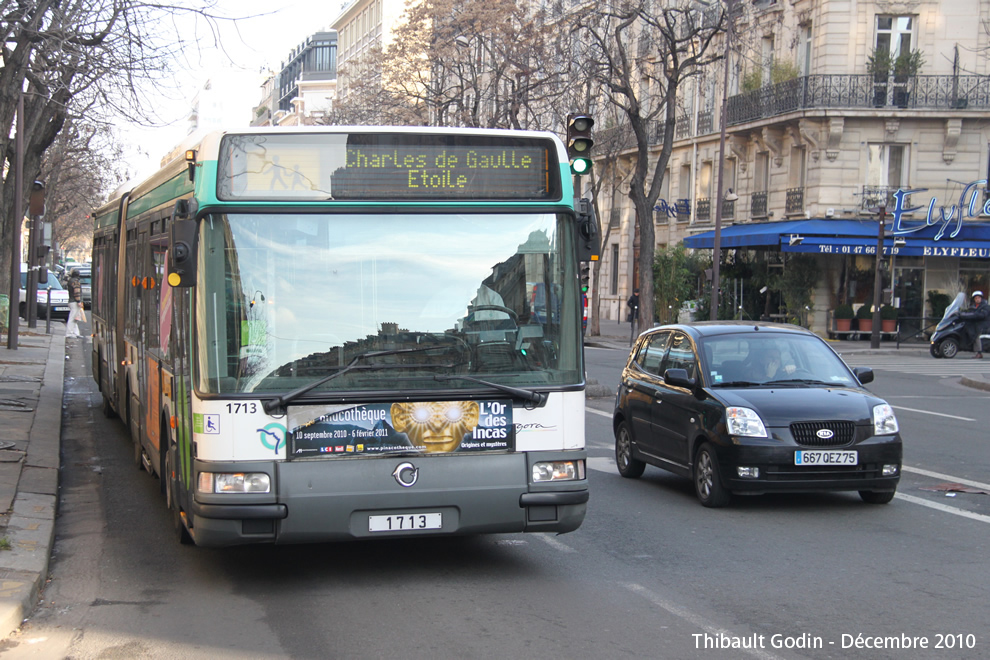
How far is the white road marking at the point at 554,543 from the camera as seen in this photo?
811cm

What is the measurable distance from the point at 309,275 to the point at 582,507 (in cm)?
216

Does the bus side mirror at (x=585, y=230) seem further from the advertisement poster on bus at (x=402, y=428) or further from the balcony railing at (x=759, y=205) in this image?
the balcony railing at (x=759, y=205)

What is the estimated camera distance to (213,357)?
6.62 metres

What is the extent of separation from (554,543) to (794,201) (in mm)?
33359

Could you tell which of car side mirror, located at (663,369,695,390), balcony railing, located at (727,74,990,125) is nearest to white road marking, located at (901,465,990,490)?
car side mirror, located at (663,369,695,390)

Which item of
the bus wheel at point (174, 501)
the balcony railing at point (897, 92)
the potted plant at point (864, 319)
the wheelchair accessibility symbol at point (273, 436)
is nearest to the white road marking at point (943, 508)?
the wheelchair accessibility symbol at point (273, 436)

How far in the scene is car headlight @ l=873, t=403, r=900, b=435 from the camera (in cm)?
967

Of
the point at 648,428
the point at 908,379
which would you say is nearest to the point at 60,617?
the point at 648,428

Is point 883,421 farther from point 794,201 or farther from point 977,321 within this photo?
point 794,201

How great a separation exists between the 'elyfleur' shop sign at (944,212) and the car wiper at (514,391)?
1287 inches

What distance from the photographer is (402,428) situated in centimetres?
676

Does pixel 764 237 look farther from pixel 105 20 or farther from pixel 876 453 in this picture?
pixel 876 453

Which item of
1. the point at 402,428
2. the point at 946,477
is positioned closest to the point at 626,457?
the point at 946,477

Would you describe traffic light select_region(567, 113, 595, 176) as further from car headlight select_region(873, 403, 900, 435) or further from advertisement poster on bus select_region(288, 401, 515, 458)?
advertisement poster on bus select_region(288, 401, 515, 458)
